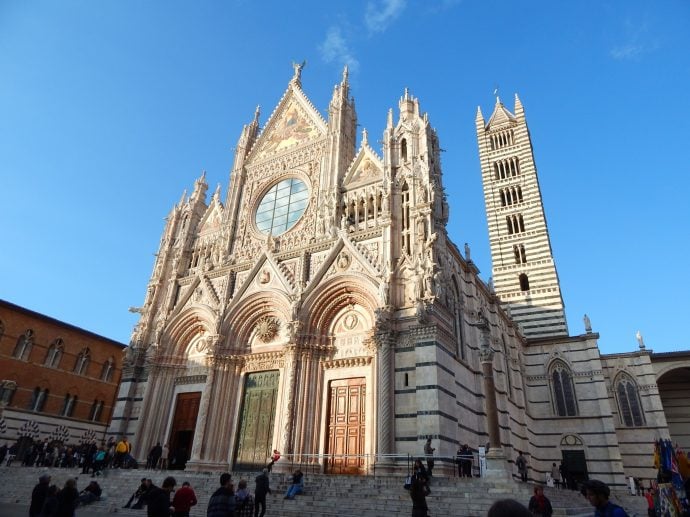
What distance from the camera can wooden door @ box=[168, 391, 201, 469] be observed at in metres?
→ 19.5

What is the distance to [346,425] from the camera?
16.4 m

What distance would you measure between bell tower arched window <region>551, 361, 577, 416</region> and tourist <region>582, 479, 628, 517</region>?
2540 cm

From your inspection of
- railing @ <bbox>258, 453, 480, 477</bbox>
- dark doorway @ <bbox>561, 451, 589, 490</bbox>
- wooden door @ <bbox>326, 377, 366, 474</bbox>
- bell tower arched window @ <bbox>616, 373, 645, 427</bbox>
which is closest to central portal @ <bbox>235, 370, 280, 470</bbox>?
railing @ <bbox>258, 453, 480, 477</bbox>

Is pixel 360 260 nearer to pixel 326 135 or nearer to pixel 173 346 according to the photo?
pixel 326 135

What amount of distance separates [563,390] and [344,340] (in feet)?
53.0

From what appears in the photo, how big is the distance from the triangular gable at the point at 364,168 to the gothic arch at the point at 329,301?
525cm

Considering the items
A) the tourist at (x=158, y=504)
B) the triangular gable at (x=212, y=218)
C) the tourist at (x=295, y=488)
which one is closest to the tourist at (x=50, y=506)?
the tourist at (x=158, y=504)

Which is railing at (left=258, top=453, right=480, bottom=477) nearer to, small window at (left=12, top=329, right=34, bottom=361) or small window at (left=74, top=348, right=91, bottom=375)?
small window at (left=12, top=329, right=34, bottom=361)

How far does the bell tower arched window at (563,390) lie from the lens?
26031mm

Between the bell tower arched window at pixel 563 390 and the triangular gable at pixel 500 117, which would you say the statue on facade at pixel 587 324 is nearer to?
the bell tower arched window at pixel 563 390

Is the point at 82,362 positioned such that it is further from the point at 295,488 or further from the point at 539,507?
the point at 539,507

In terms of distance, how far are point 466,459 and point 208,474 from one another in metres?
8.29

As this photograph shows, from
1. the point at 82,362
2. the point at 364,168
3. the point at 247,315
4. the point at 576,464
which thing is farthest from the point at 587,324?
the point at 82,362

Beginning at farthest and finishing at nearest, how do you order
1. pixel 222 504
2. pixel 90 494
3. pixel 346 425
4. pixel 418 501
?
pixel 346 425 → pixel 90 494 → pixel 418 501 → pixel 222 504
